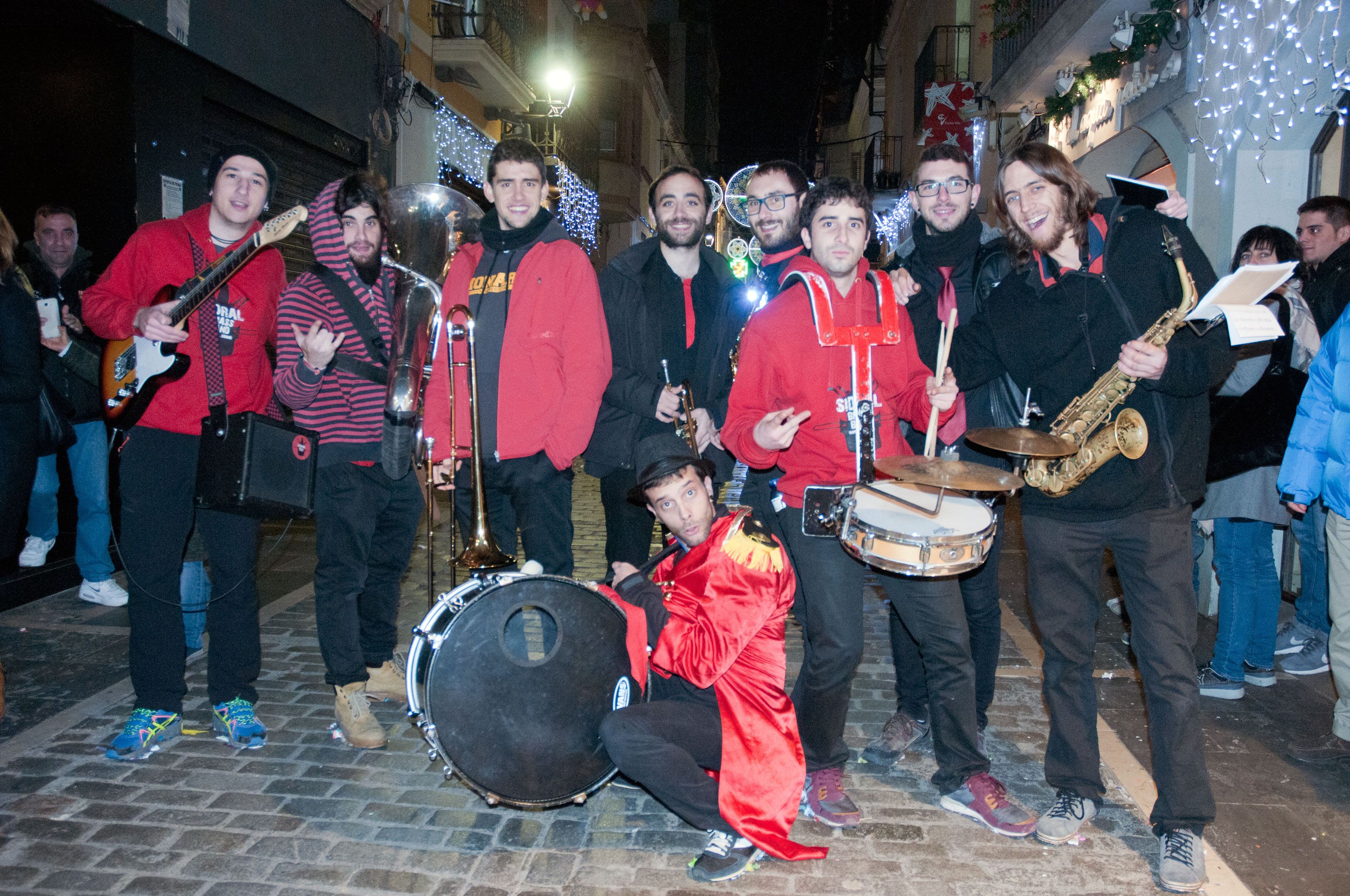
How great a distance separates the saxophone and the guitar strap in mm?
3208

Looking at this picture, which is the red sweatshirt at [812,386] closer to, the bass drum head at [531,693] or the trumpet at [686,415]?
the trumpet at [686,415]

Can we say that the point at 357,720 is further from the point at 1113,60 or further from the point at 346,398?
the point at 1113,60

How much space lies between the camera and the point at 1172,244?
318 cm

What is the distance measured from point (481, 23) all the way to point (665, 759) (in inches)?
518

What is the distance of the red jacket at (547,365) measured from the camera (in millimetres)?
4148

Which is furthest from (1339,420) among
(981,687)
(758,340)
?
(758,340)

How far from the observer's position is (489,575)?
10.8 ft

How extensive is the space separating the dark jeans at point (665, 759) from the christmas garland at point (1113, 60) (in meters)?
8.62

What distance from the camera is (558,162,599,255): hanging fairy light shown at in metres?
20.1

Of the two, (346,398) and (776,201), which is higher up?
(776,201)

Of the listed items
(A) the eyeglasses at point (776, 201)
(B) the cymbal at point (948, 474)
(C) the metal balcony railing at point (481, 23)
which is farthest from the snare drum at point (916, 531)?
(C) the metal balcony railing at point (481, 23)

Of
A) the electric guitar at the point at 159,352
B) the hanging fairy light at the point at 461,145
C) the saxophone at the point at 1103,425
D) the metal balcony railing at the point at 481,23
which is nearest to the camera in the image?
the saxophone at the point at 1103,425

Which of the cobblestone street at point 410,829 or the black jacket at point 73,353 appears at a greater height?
the black jacket at point 73,353

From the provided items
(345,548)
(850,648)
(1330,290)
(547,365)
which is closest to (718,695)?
(850,648)
